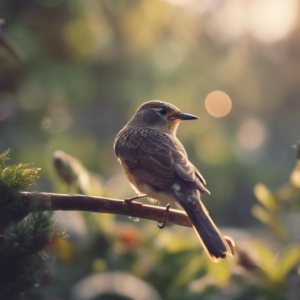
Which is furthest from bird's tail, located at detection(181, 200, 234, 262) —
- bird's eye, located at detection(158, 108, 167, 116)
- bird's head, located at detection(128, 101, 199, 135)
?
bird's eye, located at detection(158, 108, 167, 116)

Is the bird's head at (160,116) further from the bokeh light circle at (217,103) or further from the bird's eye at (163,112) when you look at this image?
the bokeh light circle at (217,103)

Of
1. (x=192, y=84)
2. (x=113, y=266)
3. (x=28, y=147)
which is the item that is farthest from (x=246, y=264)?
(x=192, y=84)

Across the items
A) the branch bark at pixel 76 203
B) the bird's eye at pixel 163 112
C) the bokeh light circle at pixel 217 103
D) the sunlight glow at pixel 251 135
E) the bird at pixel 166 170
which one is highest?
the branch bark at pixel 76 203

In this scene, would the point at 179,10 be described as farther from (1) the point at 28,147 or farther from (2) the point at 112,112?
(1) the point at 28,147

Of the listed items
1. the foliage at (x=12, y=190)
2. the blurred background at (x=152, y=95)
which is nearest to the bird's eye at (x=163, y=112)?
the blurred background at (x=152, y=95)

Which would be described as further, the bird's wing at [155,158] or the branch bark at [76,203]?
the bird's wing at [155,158]

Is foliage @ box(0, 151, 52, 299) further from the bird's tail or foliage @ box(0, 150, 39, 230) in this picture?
the bird's tail

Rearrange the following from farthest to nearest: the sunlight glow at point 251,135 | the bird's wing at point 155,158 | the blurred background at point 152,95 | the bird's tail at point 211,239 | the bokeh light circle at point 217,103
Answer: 1. the sunlight glow at point 251,135
2. the bokeh light circle at point 217,103
3. the blurred background at point 152,95
4. the bird's wing at point 155,158
5. the bird's tail at point 211,239

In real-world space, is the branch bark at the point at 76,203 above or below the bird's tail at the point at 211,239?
above
